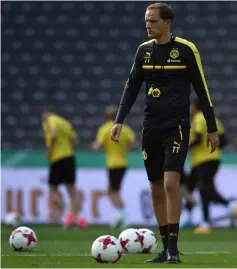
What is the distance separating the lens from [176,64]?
347 inches

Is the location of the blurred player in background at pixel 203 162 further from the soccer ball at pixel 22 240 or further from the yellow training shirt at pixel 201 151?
the soccer ball at pixel 22 240

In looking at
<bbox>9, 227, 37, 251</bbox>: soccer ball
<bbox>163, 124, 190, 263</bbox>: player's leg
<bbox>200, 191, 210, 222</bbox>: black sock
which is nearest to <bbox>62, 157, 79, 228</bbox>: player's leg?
<bbox>200, 191, 210, 222</bbox>: black sock

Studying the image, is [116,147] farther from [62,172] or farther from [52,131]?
[52,131]

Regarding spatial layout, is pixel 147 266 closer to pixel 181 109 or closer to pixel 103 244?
pixel 103 244

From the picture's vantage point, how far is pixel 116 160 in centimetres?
1808

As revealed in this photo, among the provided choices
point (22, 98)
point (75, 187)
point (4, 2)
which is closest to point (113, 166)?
point (75, 187)

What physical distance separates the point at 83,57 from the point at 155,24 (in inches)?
605

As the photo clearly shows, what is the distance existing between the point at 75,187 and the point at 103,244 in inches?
413

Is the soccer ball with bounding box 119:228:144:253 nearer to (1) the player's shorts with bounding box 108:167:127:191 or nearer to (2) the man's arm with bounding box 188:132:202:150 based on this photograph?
(2) the man's arm with bounding box 188:132:202:150

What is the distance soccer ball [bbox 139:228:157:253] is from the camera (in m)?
9.88

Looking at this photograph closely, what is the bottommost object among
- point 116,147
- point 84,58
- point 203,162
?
point 203,162

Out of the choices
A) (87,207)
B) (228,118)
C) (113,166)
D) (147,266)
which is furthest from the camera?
(228,118)

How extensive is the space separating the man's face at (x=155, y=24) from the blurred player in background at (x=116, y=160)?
912cm

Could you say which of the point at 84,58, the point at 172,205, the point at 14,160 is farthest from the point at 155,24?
the point at 84,58
